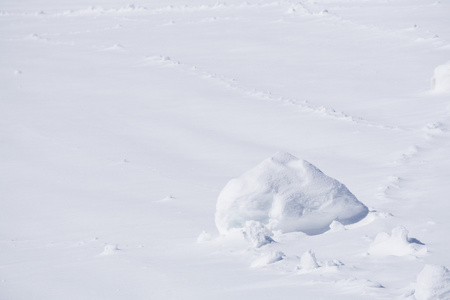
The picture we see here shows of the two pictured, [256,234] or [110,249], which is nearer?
[256,234]

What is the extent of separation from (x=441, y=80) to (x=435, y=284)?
20.8 feet

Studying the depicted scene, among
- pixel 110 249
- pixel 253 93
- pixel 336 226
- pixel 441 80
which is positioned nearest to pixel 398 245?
pixel 336 226

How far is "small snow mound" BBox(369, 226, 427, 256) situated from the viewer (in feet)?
14.4

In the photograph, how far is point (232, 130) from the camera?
342 inches

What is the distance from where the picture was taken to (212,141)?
8.34 meters

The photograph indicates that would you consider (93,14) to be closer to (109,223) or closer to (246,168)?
(246,168)

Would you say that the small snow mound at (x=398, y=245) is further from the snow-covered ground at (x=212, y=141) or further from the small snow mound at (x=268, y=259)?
the small snow mound at (x=268, y=259)

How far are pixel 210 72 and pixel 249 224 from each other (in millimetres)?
6417

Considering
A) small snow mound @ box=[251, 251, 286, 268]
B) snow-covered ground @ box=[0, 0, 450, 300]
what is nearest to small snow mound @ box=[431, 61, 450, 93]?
snow-covered ground @ box=[0, 0, 450, 300]

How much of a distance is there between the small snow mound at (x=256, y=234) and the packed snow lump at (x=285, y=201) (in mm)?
168

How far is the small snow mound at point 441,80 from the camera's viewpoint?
368 inches

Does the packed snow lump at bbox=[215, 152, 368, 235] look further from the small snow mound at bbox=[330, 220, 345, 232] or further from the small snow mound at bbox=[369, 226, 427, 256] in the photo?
the small snow mound at bbox=[369, 226, 427, 256]

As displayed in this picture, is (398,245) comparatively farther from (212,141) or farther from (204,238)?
(212,141)

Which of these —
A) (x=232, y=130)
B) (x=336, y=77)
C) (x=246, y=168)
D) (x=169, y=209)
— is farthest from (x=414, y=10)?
(x=169, y=209)
